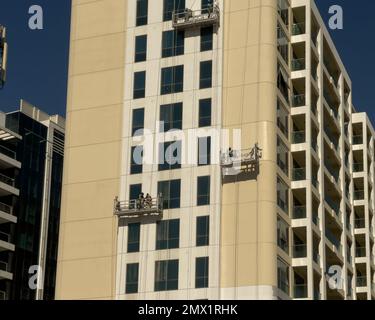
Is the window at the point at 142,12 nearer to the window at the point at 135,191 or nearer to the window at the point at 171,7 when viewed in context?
the window at the point at 171,7

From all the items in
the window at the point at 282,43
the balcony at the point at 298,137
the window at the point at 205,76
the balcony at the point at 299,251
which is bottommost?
the balcony at the point at 299,251

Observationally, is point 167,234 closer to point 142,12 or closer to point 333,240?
point 333,240

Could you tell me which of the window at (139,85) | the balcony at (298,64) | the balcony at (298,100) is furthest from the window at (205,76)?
the balcony at (298,64)

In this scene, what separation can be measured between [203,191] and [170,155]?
4.62 m

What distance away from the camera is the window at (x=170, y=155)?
255ft

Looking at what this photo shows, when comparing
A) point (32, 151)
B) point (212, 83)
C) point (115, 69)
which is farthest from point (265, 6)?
point (32, 151)

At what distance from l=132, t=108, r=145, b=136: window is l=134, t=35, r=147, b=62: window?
17.1 ft

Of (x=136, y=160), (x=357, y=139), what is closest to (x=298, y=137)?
(x=136, y=160)

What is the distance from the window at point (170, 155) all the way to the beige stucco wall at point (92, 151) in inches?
180

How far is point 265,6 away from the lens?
262 ft

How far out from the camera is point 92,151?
270ft

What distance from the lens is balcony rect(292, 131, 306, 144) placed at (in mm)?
83125

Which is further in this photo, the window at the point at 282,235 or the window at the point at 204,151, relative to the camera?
the window at the point at 204,151
